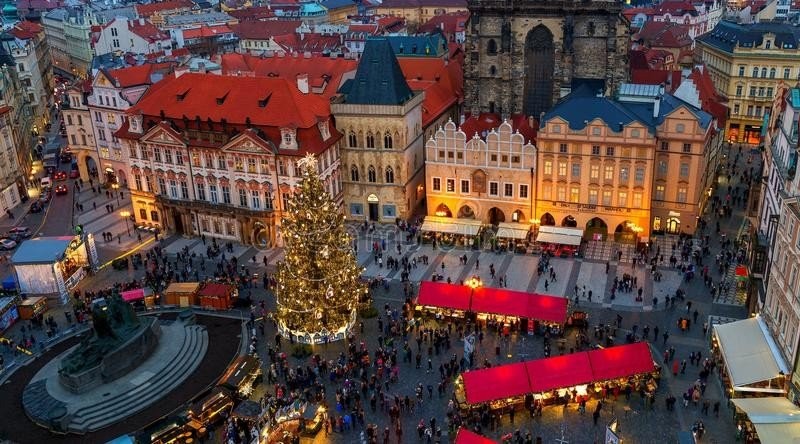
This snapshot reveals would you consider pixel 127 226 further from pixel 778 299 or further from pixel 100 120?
pixel 778 299

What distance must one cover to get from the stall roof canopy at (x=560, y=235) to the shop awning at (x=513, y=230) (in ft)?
4.31

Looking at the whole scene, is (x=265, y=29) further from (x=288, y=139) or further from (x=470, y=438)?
(x=470, y=438)

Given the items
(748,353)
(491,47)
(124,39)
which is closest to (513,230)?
(748,353)

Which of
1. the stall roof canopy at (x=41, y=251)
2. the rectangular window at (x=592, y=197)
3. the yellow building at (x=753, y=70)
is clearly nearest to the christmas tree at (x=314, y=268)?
the stall roof canopy at (x=41, y=251)

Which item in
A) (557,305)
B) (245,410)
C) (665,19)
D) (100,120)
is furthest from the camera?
(665,19)

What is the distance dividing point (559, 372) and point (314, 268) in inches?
712

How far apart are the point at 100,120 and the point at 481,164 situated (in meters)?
48.2

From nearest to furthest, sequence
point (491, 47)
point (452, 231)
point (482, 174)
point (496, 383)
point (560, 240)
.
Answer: point (496, 383)
point (560, 240)
point (452, 231)
point (482, 174)
point (491, 47)

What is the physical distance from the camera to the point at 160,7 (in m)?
192

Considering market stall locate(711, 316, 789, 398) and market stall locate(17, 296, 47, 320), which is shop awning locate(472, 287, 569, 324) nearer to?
market stall locate(711, 316, 789, 398)

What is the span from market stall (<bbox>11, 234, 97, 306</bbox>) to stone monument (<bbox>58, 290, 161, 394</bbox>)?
16334 mm

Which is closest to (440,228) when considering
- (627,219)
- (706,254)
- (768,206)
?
(627,219)

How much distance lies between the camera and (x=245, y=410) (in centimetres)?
4281

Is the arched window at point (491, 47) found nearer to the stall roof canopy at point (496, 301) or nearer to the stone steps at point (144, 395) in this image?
the stall roof canopy at point (496, 301)
